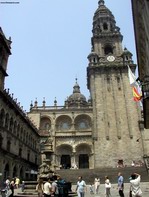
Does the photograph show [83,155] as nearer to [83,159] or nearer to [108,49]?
[83,159]

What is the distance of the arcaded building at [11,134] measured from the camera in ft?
97.0

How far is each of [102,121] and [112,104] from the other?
4.40 metres

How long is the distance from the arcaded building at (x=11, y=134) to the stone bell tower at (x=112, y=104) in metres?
13.2

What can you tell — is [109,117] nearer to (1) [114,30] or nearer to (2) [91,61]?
(2) [91,61]

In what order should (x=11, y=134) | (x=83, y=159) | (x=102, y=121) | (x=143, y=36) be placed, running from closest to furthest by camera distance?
(x=143, y=36), (x=11, y=134), (x=102, y=121), (x=83, y=159)

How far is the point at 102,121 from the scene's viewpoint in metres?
46.5

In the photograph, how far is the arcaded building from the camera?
29572mm

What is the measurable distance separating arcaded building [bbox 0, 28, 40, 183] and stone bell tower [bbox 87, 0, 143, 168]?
43.4 feet

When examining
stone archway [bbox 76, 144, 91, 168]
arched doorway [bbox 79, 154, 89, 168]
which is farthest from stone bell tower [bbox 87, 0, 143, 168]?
arched doorway [bbox 79, 154, 89, 168]

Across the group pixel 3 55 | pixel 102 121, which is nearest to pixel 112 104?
pixel 102 121

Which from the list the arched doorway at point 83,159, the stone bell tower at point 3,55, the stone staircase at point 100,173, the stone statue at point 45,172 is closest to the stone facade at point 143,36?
the stone statue at point 45,172

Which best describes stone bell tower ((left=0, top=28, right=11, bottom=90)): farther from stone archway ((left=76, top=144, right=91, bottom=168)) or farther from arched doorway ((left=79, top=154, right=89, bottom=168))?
arched doorway ((left=79, top=154, right=89, bottom=168))

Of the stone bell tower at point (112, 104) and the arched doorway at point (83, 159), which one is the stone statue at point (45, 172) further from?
the arched doorway at point (83, 159)

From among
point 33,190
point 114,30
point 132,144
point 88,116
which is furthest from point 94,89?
point 33,190
